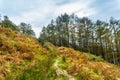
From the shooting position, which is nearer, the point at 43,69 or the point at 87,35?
the point at 43,69

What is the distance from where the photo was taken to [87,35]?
79.8 metres

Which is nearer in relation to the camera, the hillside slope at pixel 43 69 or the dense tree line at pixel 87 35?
the hillside slope at pixel 43 69

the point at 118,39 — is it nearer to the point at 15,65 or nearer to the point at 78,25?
the point at 78,25

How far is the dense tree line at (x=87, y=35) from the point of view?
68375 millimetres

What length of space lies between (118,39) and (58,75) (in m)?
55.4

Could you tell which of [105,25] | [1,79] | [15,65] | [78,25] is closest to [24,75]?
[1,79]

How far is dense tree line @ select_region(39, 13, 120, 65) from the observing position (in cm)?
6838

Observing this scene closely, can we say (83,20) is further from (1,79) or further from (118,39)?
(1,79)

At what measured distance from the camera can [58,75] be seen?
11195mm

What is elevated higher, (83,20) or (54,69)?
(83,20)

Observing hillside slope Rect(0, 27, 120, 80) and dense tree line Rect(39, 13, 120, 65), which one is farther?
dense tree line Rect(39, 13, 120, 65)

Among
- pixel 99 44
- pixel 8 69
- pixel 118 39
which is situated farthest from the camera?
pixel 99 44

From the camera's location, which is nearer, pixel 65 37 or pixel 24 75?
pixel 24 75

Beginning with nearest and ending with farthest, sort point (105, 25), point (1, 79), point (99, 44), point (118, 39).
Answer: point (1, 79) < point (118, 39) < point (105, 25) < point (99, 44)
